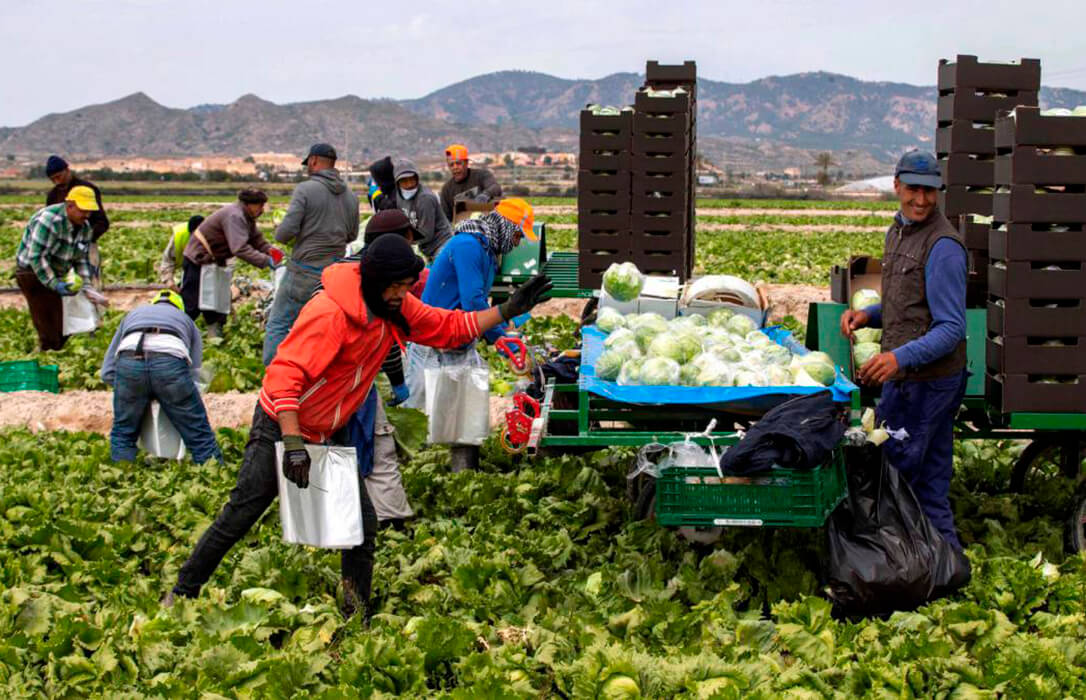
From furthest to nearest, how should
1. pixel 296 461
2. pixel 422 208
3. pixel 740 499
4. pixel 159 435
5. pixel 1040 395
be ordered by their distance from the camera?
pixel 422 208
pixel 159 435
pixel 1040 395
pixel 740 499
pixel 296 461

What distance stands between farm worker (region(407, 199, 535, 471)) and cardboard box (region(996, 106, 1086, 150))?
2.89 m

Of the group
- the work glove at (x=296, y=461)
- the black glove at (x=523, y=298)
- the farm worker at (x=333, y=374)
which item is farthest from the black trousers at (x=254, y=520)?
the black glove at (x=523, y=298)

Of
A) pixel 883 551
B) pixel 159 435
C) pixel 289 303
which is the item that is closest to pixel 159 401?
pixel 159 435

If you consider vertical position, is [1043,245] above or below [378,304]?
above

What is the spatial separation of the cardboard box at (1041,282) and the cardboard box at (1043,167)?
1.30ft

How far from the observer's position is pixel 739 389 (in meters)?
5.35

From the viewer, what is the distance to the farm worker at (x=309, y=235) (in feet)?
29.6

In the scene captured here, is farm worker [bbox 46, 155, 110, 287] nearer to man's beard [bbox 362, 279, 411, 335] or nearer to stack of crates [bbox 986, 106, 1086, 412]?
man's beard [bbox 362, 279, 411, 335]

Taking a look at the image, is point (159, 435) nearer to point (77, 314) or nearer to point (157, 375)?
point (157, 375)

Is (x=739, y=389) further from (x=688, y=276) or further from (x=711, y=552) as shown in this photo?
(x=688, y=276)

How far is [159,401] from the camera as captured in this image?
7.57 metres

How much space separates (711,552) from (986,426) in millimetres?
1633

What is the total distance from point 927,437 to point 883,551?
0.78m

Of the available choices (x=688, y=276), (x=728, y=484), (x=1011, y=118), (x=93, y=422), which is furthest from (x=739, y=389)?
(x=688, y=276)
